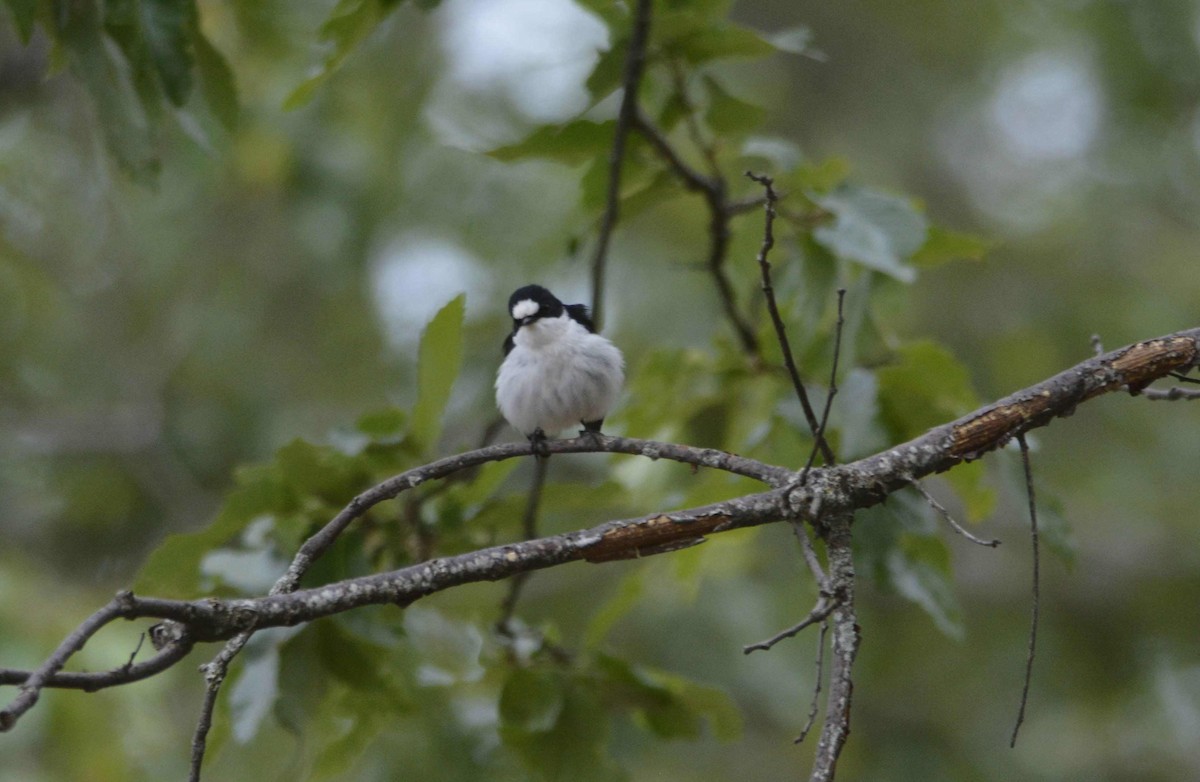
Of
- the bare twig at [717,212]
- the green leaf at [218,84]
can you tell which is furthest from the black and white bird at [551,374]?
the green leaf at [218,84]

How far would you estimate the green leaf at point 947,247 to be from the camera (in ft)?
12.4

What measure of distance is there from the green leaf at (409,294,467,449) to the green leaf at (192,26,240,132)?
0.97 meters

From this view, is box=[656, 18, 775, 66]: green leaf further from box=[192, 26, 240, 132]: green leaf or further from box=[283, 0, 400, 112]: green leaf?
box=[192, 26, 240, 132]: green leaf

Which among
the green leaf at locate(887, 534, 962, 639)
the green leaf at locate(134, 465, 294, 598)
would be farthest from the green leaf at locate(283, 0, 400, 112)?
the green leaf at locate(887, 534, 962, 639)

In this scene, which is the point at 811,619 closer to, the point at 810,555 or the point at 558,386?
the point at 810,555

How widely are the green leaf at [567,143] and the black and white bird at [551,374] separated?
63cm

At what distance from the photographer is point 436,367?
3355 millimetres

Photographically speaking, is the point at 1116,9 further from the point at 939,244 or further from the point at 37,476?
the point at 37,476

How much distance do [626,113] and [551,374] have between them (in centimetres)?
98

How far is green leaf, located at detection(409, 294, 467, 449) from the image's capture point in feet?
10.3

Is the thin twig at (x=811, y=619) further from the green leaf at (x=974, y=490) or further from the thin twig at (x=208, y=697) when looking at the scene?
the green leaf at (x=974, y=490)

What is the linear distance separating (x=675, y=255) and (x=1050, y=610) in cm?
338

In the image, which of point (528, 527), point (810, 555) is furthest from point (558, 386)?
point (810, 555)

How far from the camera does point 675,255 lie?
7.82 m
